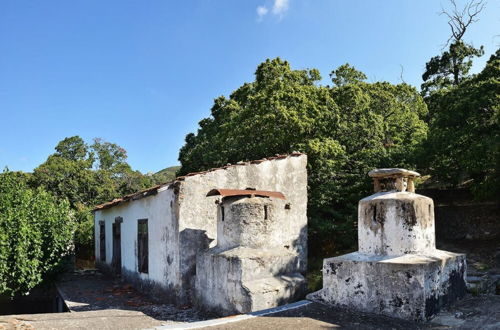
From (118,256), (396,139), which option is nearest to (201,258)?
(118,256)

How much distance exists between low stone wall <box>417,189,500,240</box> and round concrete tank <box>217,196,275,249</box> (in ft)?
30.9

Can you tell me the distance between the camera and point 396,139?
17.6 m

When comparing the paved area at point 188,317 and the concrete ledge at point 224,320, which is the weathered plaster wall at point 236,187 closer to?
the paved area at point 188,317

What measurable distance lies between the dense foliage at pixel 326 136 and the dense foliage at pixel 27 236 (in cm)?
686

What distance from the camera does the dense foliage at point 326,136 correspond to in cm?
1380

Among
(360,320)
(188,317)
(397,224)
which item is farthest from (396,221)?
(188,317)

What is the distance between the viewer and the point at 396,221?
245 inches

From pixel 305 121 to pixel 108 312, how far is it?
9.29 m

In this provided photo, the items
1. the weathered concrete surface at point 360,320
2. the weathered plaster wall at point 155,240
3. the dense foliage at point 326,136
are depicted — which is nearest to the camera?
the weathered concrete surface at point 360,320

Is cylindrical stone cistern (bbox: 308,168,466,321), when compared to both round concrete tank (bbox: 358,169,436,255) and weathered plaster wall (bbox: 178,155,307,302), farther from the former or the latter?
weathered plaster wall (bbox: 178,155,307,302)

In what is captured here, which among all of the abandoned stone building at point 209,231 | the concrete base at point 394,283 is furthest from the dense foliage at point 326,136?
the concrete base at point 394,283

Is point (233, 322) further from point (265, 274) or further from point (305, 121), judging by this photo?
point (305, 121)

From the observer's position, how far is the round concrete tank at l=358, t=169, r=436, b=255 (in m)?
6.18

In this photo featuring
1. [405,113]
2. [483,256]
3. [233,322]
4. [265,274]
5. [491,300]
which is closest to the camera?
[233,322]
